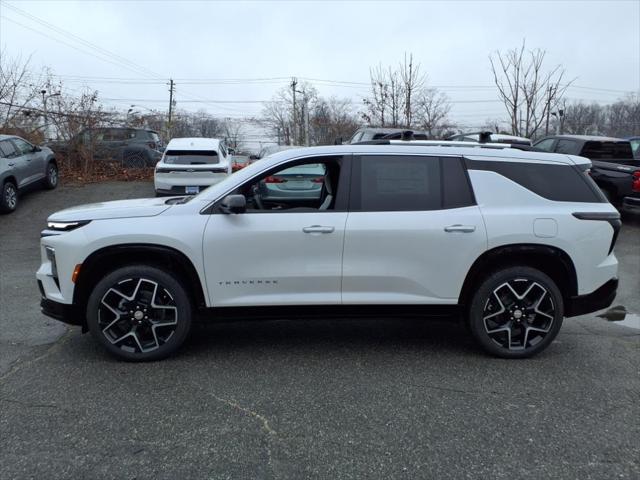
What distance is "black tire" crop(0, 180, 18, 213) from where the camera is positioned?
443 inches

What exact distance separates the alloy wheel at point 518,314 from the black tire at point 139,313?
8.25ft

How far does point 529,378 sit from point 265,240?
2332mm

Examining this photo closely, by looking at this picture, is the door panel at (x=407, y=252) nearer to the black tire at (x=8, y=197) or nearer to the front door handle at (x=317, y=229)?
the front door handle at (x=317, y=229)

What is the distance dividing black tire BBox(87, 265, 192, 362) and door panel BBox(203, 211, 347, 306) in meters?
0.31

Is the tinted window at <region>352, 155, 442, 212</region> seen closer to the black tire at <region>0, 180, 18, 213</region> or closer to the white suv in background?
the white suv in background

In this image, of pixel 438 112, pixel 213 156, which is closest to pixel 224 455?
pixel 213 156

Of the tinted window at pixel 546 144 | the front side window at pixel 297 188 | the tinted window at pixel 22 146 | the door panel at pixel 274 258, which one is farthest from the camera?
the tinted window at pixel 546 144

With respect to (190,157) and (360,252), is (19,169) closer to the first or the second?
(190,157)

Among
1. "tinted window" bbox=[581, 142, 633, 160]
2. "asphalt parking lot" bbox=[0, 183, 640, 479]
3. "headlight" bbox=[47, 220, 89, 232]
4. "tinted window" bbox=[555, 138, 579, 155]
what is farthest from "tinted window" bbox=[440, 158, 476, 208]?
"tinted window" bbox=[581, 142, 633, 160]

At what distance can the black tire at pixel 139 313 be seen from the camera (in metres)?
4.20

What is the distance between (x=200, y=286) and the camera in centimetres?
428

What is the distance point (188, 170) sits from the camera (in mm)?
11398

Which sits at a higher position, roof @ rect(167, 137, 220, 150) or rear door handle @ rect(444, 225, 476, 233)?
roof @ rect(167, 137, 220, 150)

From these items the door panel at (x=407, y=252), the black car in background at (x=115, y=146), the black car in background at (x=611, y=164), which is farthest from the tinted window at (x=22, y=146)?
the black car in background at (x=611, y=164)
